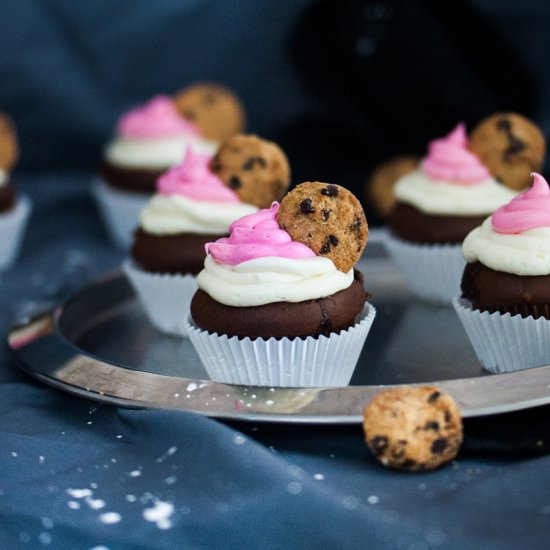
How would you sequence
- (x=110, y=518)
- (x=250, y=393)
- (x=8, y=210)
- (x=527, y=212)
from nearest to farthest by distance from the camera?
(x=110, y=518) → (x=250, y=393) → (x=527, y=212) → (x=8, y=210)

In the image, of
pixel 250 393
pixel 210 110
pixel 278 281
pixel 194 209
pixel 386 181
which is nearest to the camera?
pixel 250 393

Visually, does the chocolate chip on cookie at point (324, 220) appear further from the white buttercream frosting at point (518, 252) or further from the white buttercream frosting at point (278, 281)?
the white buttercream frosting at point (518, 252)

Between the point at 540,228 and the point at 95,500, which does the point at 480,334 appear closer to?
the point at 540,228

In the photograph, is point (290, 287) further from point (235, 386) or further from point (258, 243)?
point (235, 386)

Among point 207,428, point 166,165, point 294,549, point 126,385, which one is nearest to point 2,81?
point 166,165

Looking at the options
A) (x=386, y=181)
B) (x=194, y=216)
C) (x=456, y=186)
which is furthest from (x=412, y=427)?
(x=386, y=181)

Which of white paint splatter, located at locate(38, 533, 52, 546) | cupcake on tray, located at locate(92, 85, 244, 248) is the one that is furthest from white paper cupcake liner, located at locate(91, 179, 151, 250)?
white paint splatter, located at locate(38, 533, 52, 546)

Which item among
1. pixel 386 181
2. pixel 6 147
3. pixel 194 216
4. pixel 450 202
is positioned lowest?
pixel 386 181
